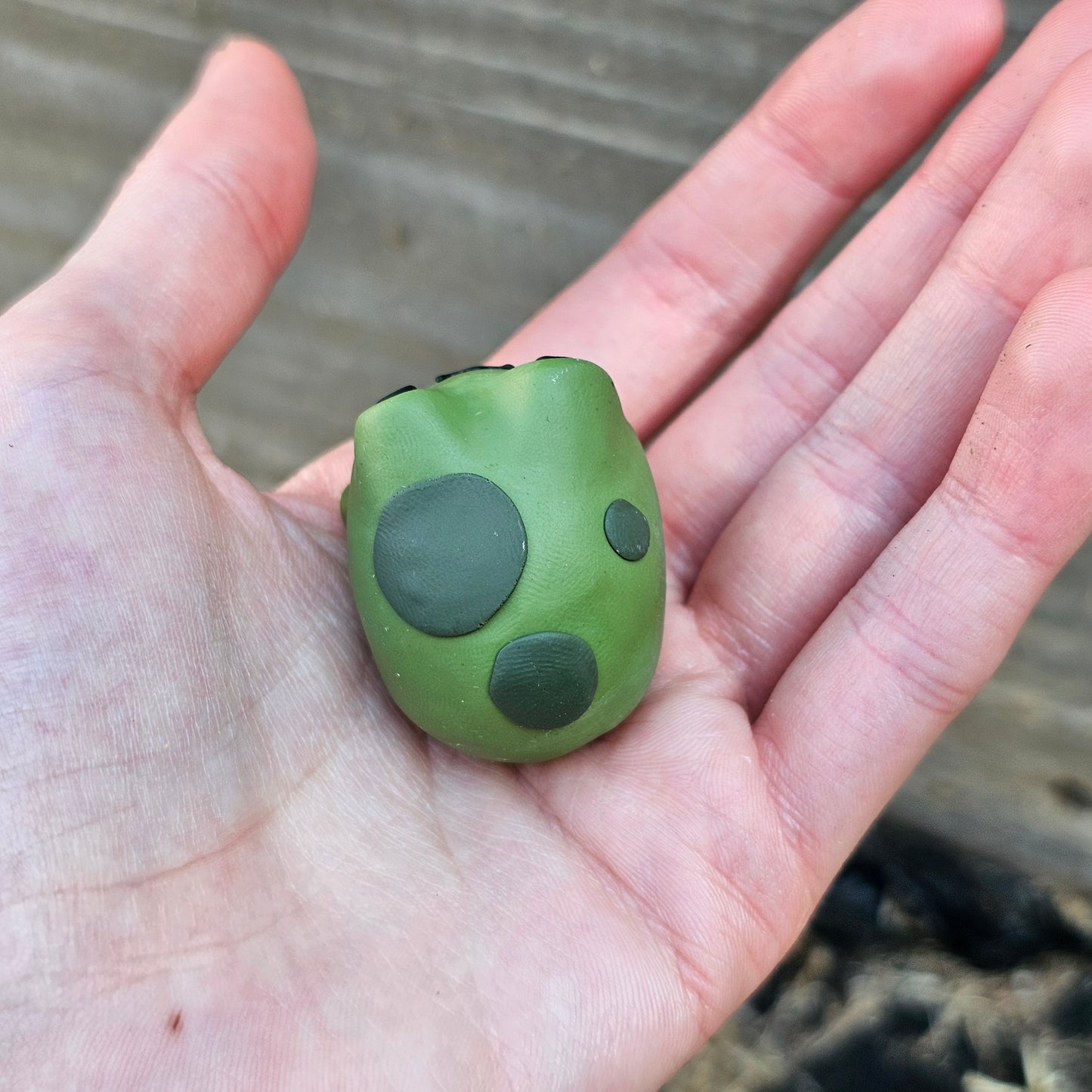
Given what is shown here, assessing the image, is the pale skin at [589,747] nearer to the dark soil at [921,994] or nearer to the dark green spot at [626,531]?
the dark green spot at [626,531]

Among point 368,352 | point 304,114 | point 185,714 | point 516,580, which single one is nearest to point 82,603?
point 185,714

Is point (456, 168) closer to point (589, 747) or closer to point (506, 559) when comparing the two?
point (506, 559)

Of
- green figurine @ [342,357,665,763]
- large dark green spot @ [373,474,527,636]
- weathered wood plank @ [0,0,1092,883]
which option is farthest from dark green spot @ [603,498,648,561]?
weathered wood plank @ [0,0,1092,883]

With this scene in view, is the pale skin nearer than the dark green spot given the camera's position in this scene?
Yes

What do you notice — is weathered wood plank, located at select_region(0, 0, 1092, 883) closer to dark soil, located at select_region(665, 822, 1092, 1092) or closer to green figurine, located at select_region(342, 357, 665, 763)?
dark soil, located at select_region(665, 822, 1092, 1092)

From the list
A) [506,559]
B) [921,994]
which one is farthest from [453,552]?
[921,994]
